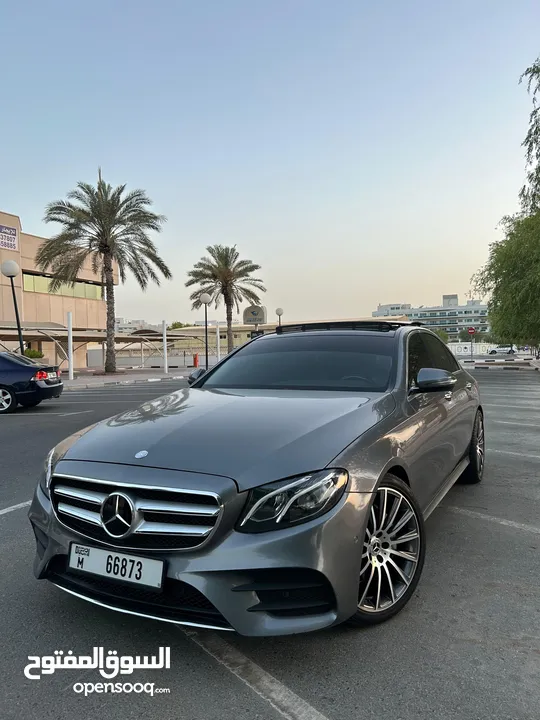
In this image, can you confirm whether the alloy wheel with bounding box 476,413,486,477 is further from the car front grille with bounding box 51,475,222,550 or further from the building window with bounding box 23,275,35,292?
the building window with bounding box 23,275,35,292

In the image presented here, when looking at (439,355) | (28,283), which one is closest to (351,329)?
(439,355)

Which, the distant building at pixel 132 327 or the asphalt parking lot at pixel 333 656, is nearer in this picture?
the asphalt parking lot at pixel 333 656

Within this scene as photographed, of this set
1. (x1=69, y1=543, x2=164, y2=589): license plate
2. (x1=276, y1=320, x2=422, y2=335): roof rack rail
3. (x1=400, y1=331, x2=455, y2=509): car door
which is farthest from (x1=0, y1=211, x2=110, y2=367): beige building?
(x1=69, y1=543, x2=164, y2=589): license plate

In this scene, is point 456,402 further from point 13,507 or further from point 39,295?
point 39,295

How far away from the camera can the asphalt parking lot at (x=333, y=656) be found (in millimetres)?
2047

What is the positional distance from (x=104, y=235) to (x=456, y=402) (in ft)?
84.5

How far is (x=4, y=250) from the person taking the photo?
34.8m

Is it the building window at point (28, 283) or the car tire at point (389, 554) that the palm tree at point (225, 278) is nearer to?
the building window at point (28, 283)

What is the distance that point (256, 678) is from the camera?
2.21 meters

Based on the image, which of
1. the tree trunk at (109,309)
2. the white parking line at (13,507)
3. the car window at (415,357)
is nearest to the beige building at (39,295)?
the tree trunk at (109,309)

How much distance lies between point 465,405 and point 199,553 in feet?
10.9

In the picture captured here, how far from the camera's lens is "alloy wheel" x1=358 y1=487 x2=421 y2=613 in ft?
8.18

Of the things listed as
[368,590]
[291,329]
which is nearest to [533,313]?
[291,329]

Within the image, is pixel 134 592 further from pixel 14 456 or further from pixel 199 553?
pixel 14 456
